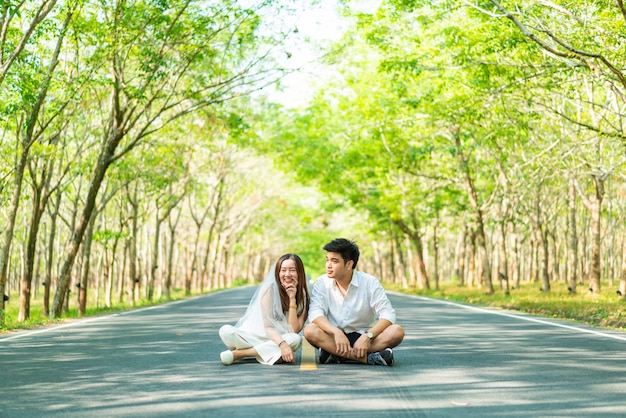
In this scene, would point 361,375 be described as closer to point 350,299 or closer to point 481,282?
point 350,299

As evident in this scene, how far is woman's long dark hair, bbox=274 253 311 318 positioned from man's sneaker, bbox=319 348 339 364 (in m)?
0.49

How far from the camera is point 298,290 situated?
8.90 metres

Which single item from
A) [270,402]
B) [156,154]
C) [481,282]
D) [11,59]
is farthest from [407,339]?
[481,282]

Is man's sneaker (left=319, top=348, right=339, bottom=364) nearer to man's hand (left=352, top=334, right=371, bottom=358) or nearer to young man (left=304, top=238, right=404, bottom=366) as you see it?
young man (left=304, top=238, right=404, bottom=366)

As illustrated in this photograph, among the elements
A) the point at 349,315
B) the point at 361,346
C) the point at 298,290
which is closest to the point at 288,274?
the point at 298,290

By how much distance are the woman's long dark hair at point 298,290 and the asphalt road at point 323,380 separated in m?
0.74

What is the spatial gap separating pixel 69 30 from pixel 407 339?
11759 millimetres

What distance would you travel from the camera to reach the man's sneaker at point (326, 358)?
8789 mm

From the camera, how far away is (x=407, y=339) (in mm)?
12023

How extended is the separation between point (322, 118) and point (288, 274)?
33175 mm

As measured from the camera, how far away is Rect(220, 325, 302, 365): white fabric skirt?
28.8 ft

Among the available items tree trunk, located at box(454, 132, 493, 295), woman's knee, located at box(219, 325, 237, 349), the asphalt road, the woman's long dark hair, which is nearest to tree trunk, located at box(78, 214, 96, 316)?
the asphalt road

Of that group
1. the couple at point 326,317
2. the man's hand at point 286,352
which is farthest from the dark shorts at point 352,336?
the man's hand at point 286,352

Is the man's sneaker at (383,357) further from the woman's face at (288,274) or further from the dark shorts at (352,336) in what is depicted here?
the woman's face at (288,274)
